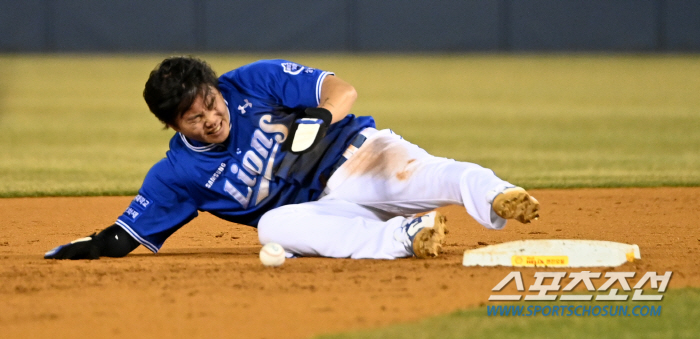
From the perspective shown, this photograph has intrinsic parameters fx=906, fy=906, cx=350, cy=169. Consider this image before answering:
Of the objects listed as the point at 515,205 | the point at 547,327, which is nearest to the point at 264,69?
the point at 515,205

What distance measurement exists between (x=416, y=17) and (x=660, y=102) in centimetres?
1197

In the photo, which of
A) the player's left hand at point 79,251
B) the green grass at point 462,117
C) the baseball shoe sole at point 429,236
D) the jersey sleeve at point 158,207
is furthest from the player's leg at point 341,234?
the green grass at point 462,117

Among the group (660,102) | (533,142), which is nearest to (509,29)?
(660,102)

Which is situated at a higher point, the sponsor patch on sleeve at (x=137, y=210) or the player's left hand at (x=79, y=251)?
the sponsor patch on sleeve at (x=137, y=210)

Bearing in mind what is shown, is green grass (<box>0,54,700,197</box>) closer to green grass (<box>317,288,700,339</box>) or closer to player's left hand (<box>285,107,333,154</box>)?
player's left hand (<box>285,107,333,154</box>)

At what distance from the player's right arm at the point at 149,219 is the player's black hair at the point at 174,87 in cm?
28

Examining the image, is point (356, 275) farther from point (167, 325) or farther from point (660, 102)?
point (660, 102)

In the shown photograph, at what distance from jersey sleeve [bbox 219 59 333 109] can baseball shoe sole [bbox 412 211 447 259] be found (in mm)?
672

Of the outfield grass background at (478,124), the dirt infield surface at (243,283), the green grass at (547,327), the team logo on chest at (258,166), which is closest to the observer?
the green grass at (547,327)

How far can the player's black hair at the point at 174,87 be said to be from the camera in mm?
3412

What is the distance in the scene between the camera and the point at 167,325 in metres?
2.62

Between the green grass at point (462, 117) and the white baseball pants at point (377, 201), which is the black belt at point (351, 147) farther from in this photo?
the green grass at point (462, 117)

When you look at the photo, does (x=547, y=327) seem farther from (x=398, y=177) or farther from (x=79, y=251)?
(x=79, y=251)

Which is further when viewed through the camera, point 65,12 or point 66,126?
point 65,12
